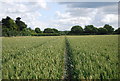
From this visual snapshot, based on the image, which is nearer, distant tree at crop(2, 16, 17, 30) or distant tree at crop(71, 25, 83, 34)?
distant tree at crop(2, 16, 17, 30)

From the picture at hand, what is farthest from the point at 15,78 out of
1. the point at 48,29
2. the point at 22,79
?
the point at 48,29

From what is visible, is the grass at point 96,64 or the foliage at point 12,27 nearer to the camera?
the grass at point 96,64

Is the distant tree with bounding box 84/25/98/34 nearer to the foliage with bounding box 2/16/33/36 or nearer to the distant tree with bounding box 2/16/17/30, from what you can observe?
the foliage with bounding box 2/16/33/36

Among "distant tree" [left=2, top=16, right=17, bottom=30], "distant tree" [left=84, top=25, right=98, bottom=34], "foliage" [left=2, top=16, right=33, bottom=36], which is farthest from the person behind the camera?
"distant tree" [left=84, top=25, right=98, bottom=34]

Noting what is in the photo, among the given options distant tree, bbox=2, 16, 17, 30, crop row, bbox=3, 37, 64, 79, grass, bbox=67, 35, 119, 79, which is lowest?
crop row, bbox=3, 37, 64, 79

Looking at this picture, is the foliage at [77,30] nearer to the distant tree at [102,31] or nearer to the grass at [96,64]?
the distant tree at [102,31]

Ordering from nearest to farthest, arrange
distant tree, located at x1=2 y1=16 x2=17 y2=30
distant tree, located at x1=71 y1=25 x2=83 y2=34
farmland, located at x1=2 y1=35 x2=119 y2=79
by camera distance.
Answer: farmland, located at x1=2 y1=35 x2=119 y2=79
distant tree, located at x1=2 y1=16 x2=17 y2=30
distant tree, located at x1=71 y1=25 x2=83 y2=34

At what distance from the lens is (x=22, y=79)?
5.11m

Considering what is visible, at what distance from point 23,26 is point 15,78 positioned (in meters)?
79.4

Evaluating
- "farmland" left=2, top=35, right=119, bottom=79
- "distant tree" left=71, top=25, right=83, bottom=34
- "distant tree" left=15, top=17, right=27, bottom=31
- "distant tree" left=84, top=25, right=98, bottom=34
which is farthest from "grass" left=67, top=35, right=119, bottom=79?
"distant tree" left=71, top=25, right=83, bottom=34

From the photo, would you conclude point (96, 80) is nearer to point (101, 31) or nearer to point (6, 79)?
point (6, 79)

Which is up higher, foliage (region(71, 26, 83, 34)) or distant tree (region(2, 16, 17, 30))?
distant tree (region(2, 16, 17, 30))

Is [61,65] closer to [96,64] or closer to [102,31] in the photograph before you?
[96,64]

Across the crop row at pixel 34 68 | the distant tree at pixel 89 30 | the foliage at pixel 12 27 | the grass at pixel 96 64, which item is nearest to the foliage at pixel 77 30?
the distant tree at pixel 89 30
